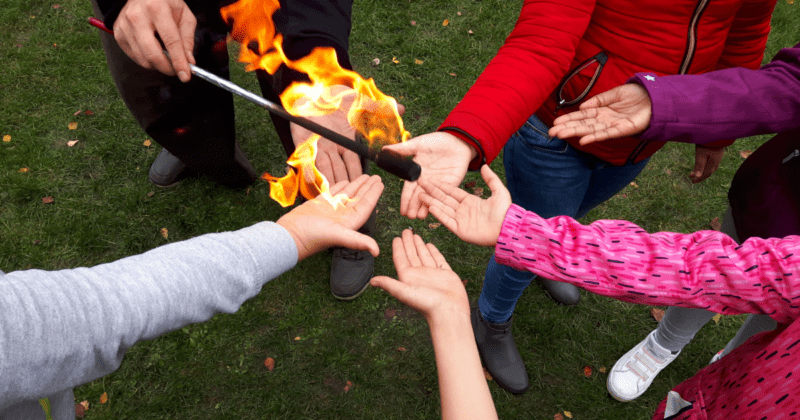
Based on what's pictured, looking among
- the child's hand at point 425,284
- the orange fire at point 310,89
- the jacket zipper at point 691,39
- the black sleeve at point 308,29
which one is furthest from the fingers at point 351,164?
the jacket zipper at point 691,39

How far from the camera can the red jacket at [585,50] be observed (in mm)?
2029

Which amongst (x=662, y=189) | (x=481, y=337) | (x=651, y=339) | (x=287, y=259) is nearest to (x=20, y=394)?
(x=287, y=259)

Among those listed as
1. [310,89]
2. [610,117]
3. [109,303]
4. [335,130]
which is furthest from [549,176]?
[109,303]

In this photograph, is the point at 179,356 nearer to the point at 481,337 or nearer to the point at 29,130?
the point at 481,337

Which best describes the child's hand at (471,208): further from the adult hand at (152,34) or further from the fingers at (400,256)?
the adult hand at (152,34)

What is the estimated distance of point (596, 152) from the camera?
7.72 ft

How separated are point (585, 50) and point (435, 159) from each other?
0.92m

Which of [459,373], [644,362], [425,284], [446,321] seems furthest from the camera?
[644,362]

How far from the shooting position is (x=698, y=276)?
164cm

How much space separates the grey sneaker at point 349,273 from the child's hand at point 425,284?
65.0 inches

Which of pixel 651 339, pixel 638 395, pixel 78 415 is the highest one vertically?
pixel 651 339

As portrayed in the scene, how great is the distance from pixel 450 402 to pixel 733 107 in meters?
1.75

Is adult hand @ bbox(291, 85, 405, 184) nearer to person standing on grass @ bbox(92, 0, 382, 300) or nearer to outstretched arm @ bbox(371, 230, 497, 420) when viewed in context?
person standing on grass @ bbox(92, 0, 382, 300)

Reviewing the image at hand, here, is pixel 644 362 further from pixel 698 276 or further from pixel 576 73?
pixel 576 73
